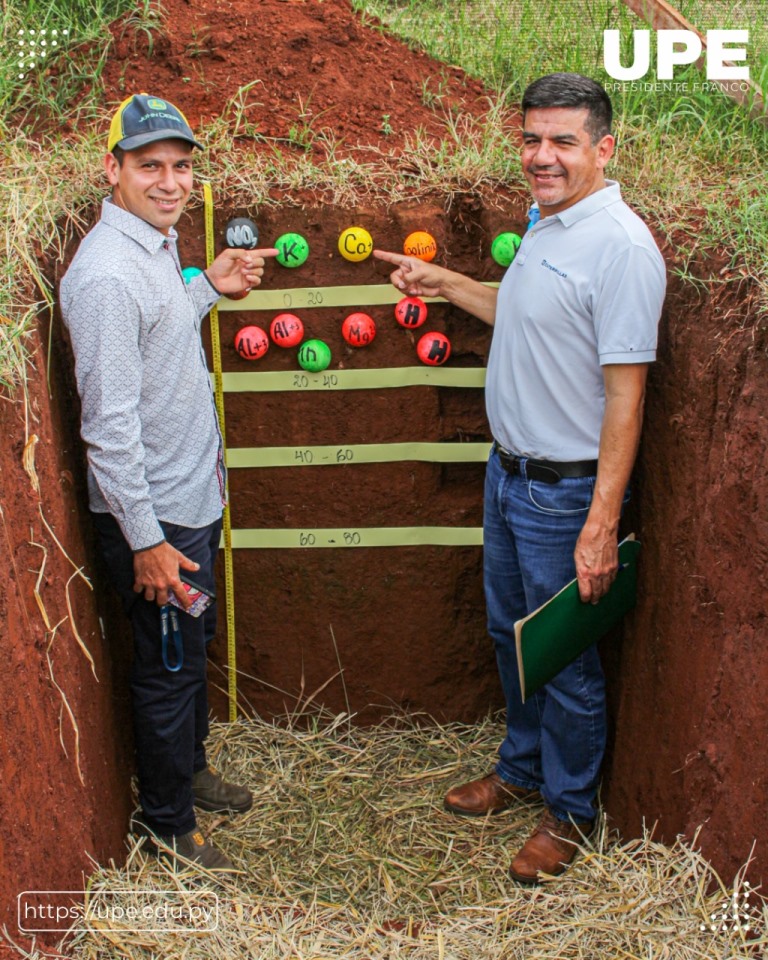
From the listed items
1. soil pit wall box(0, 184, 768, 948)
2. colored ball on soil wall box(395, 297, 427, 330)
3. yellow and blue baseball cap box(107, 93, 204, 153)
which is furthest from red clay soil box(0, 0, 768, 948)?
yellow and blue baseball cap box(107, 93, 204, 153)

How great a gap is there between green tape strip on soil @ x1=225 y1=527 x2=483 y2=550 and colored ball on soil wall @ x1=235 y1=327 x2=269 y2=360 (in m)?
0.74

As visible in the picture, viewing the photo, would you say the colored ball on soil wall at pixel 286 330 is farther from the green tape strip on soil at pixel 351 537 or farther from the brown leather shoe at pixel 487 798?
the brown leather shoe at pixel 487 798

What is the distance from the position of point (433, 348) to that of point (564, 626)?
1.27m

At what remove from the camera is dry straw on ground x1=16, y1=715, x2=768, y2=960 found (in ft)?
10.5

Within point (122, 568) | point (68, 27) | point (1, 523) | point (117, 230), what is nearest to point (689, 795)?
point (122, 568)

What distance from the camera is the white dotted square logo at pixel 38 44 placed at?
4.85m

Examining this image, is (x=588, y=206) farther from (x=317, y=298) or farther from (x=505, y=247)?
(x=317, y=298)

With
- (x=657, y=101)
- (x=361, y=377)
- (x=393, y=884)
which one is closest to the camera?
(x=393, y=884)

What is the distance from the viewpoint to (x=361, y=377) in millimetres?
4180

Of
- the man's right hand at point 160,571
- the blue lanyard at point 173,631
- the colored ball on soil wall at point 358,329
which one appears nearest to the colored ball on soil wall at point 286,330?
the colored ball on soil wall at point 358,329

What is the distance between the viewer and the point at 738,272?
3.32 meters

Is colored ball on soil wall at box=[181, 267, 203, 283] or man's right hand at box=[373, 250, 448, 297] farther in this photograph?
colored ball on soil wall at box=[181, 267, 203, 283]

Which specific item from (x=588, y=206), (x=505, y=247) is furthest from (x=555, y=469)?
(x=505, y=247)

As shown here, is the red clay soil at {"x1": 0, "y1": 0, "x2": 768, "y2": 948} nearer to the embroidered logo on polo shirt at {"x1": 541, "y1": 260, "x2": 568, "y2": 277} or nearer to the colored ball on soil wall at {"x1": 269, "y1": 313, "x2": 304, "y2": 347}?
the colored ball on soil wall at {"x1": 269, "y1": 313, "x2": 304, "y2": 347}
